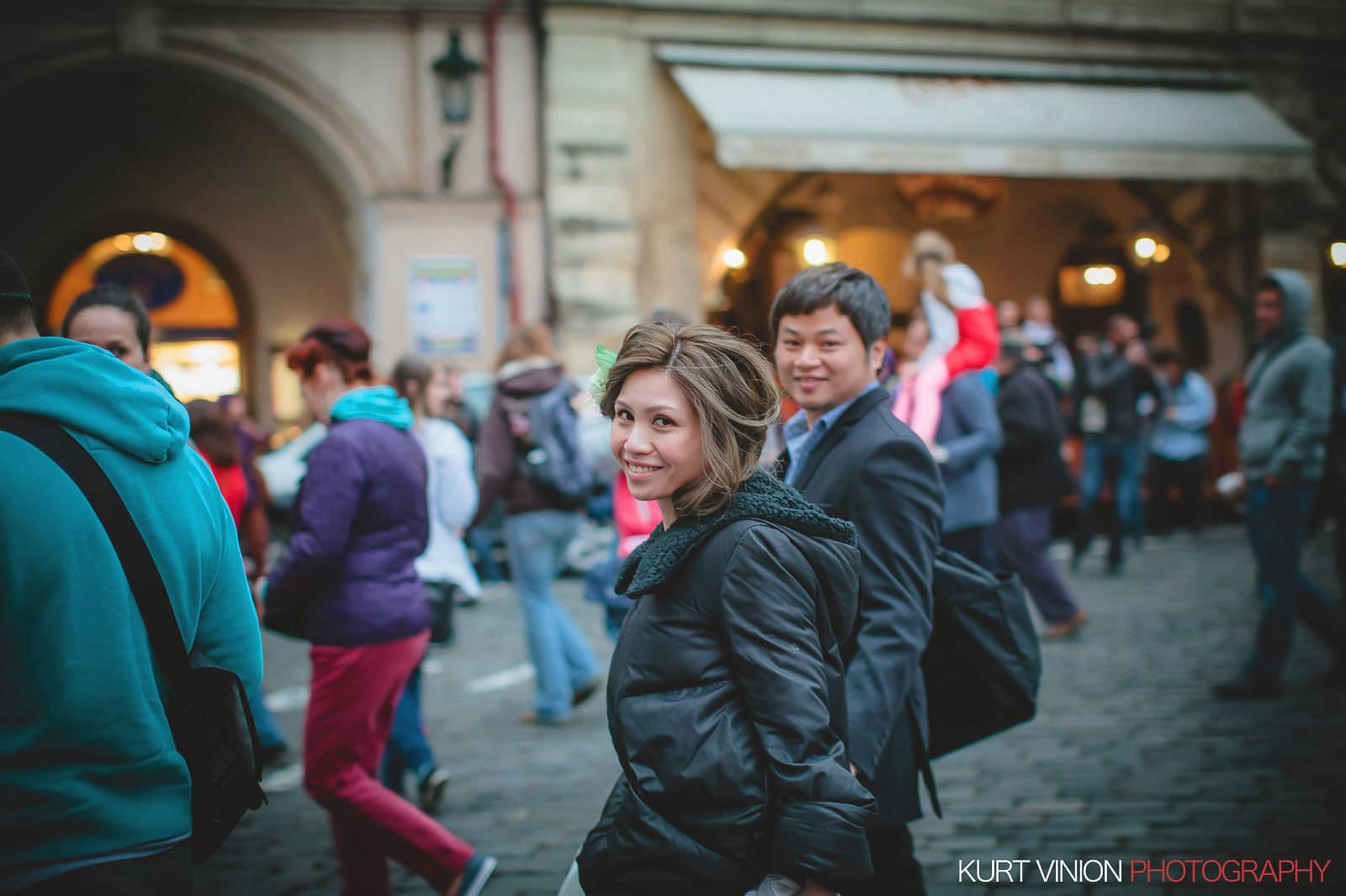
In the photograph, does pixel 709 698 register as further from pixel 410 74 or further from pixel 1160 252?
pixel 1160 252

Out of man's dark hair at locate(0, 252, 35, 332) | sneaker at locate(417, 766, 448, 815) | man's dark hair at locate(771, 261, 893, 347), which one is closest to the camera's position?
man's dark hair at locate(0, 252, 35, 332)

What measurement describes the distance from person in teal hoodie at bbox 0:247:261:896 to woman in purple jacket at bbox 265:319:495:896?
1478 mm

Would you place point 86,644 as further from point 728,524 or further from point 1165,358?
point 1165,358

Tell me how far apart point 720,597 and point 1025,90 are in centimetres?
1304

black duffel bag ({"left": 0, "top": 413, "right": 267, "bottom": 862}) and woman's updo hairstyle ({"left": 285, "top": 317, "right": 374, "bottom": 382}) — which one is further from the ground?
woman's updo hairstyle ({"left": 285, "top": 317, "right": 374, "bottom": 382})

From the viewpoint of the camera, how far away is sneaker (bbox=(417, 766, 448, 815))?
4.71 meters

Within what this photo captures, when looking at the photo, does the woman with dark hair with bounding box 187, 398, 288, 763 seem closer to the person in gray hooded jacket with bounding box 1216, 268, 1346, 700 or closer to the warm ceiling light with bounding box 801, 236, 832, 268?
the person in gray hooded jacket with bounding box 1216, 268, 1346, 700

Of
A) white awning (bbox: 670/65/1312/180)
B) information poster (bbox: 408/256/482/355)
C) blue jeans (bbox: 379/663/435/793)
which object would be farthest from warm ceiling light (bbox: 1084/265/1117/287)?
blue jeans (bbox: 379/663/435/793)

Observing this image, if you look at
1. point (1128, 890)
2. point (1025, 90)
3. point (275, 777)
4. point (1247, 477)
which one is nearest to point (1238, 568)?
point (1247, 477)

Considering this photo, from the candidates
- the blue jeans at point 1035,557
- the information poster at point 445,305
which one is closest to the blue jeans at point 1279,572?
the blue jeans at point 1035,557

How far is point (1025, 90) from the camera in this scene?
44.9 ft

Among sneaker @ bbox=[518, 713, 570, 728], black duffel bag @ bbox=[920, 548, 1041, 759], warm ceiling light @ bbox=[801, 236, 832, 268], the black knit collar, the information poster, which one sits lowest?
sneaker @ bbox=[518, 713, 570, 728]

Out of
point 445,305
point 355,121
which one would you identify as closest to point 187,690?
point 445,305

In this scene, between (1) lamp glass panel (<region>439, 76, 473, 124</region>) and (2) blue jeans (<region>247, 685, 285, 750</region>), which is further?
(1) lamp glass panel (<region>439, 76, 473, 124</region>)
